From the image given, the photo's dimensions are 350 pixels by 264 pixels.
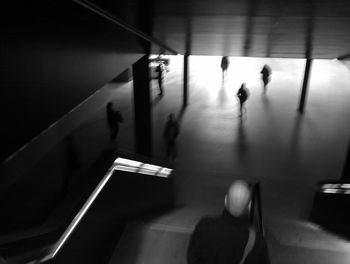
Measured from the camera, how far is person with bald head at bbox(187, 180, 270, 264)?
6.68ft

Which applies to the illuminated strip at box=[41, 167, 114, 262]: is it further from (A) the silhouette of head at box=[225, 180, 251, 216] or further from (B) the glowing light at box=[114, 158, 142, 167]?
(A) the silhouette of head at box=[225, 180, 251, 216]

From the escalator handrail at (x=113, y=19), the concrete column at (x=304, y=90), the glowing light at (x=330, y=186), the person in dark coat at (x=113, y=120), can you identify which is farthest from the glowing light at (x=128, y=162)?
the concrete column at (x=304, y=90)

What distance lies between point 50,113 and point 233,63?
→ 19.3 m

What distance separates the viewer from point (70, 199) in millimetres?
Result: 3980

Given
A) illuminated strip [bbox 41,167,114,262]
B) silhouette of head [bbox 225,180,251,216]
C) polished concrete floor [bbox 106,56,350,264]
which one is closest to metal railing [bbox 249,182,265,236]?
polished concrete floor [bbox 106,56,350,264]

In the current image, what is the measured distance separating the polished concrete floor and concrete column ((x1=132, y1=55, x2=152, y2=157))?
118 centimetres

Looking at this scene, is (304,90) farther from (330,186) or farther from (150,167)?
(150,167)

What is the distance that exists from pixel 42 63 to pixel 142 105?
559cm

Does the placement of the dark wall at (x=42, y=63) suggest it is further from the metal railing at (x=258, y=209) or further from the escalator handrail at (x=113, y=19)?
the metal railing at (x=258, y=209)

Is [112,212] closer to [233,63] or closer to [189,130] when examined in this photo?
[189,130]

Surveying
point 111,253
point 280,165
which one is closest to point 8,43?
point 111,253

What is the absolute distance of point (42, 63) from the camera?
283 centimetres

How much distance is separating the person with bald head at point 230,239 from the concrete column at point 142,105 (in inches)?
241

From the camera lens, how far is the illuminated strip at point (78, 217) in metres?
3.10
